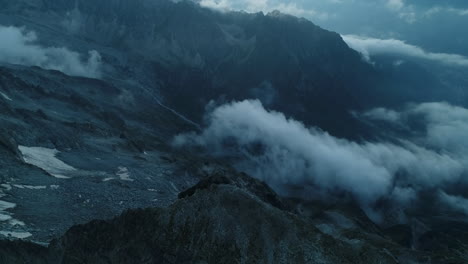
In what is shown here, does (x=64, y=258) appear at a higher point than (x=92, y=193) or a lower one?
lower

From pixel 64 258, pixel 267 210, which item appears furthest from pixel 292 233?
pixel 64 258

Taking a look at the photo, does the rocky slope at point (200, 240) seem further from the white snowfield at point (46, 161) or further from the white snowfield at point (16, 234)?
the white snowfield at point (46, 161)

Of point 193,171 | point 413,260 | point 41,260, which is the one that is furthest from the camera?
point 193,171

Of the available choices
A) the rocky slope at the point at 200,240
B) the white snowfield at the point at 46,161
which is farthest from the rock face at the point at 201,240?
the white snowfield at the point at 46,161

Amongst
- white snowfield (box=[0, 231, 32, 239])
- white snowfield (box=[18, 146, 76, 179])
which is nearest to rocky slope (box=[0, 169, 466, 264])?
white snowfield (box=[0, 231, 32, 239])

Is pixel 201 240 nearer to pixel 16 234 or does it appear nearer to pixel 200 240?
pixel 200 240

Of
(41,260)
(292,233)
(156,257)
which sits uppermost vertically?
(292,233)

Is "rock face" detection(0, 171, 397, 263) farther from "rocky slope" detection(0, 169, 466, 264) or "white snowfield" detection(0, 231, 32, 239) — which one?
"white snowfield" detection(0, 231, 32, 239)

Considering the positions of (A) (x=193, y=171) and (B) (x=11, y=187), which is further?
(A) (x=193, y=171)

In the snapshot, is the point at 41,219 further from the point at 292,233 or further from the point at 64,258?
the point at 292,233
